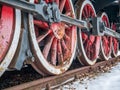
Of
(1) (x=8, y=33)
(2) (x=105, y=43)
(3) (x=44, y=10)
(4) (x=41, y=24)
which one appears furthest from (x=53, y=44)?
(2) (x=105, y=43)

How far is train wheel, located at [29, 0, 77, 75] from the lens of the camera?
2.92 m

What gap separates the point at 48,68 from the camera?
10.1 ft

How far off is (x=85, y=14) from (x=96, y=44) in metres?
0.58

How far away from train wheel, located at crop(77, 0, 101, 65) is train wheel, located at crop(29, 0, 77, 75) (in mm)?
414

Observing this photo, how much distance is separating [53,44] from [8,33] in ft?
3.25

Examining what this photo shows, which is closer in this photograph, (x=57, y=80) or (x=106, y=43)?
(x=57, y=80)

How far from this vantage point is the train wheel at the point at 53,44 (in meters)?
2.92

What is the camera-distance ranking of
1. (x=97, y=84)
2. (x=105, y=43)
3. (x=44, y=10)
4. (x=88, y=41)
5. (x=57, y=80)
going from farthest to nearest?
(x=105, y=43), (x=88, y=41), (x=97, y=84), (x=57, y=80), (x=44, y=10)

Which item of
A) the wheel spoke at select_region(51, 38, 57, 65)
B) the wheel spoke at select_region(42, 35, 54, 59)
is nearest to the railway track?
the wheel spoke at select_region(51, 38, 57, 65)

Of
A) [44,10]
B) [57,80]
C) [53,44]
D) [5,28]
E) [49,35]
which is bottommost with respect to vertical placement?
[57,80]

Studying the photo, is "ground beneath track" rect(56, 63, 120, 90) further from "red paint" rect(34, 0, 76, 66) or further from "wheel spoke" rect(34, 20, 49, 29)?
"wheel spoke" rect(34, 20, 49, 29)

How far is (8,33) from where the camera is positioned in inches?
98.0

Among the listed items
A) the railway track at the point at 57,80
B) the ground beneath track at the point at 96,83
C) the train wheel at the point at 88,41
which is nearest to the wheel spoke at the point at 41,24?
the railway track at the point at 57,80

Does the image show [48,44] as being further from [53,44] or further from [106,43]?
[106,43]
